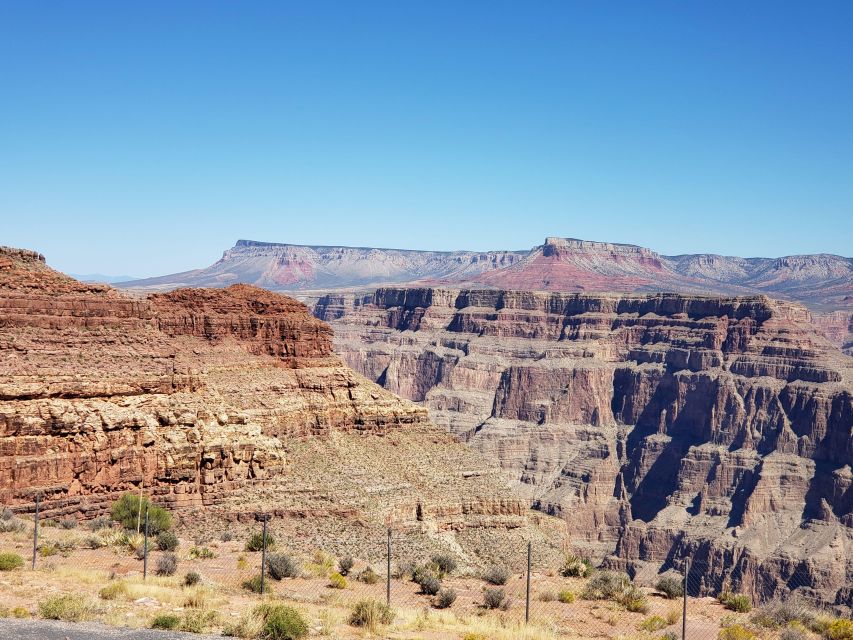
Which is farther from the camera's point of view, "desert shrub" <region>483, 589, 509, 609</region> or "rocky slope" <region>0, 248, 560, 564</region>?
"rocky slope" <region>0, 248, 560, 564</region>

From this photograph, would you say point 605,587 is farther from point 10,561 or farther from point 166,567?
point 10,561

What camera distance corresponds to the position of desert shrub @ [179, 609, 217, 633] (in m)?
24.5

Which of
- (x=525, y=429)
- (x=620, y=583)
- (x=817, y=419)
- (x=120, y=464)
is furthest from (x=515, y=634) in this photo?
(x=525, y=429)

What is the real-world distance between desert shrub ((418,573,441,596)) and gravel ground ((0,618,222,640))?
11.3m

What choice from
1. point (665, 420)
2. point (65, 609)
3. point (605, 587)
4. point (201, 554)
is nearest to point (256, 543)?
Answer: point (201, 554)

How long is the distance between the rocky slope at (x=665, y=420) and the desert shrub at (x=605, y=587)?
6343 centimetres

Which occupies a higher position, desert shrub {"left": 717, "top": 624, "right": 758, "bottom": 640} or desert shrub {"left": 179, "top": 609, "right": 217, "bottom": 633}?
desert shrub {"left": 179, "top": 609, "right": 217, "bottom": 633}

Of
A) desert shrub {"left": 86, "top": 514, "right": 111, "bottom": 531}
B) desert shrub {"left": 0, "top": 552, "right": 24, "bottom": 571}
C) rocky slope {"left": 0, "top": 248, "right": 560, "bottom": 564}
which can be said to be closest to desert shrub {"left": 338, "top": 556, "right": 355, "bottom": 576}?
rocky slope {"left": 0, "top": 248, "right": 560, "bottom": 564}

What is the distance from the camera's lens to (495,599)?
31422mm

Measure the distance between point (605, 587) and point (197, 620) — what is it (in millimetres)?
15178

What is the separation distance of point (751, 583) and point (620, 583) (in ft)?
254

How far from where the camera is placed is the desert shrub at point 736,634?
27128 millimetres

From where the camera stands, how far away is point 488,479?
183 feet

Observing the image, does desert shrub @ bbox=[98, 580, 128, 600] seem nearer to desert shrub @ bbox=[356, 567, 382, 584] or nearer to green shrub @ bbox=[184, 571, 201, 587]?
green shrub @ bbox=[184, 571, 201, 587]
